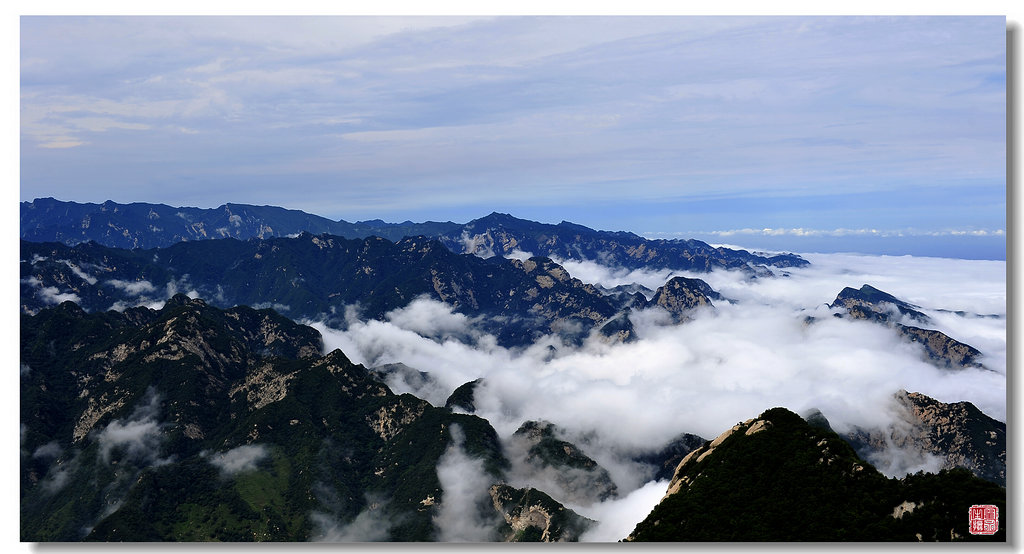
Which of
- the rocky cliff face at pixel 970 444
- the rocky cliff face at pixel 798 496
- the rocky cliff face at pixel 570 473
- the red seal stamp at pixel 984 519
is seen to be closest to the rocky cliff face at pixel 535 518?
the rocky cliff face at pixel 570 473

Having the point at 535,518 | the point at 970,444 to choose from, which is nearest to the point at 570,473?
the point at 535,518

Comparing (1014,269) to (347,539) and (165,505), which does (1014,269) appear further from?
(165,505)

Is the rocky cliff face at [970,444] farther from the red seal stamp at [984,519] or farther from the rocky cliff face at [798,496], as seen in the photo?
the red seal stamp at [984,519]

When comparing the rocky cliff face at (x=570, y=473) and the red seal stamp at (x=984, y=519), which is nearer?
the red seal stamp at (x=984, y=519)

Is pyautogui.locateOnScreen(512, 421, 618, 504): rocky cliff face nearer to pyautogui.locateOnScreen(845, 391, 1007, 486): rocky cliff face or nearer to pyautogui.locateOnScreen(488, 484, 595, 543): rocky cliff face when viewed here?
pyautogui.locateOnScreen(488, 484, 595, 543): rocky cliff face

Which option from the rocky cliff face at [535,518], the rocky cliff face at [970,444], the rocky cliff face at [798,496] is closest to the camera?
the rocky cliff face at [798,496]

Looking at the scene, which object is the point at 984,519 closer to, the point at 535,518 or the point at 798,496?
the point at 798,496
